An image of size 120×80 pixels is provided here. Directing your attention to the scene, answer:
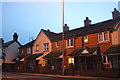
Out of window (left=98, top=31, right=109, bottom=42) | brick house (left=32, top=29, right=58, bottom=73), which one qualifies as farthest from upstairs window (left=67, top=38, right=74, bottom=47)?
window (left=98, top=31, right=109, bottom=42)

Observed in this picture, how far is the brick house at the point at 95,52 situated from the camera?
23.1m

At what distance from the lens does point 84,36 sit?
28.9 m

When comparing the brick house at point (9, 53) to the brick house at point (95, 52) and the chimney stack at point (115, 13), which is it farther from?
the chimney stack at point (115, 13)

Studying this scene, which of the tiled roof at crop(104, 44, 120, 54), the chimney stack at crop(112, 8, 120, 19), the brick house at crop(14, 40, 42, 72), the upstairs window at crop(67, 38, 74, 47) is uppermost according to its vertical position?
the chimney stack at crop(112, 8, 120, 19)

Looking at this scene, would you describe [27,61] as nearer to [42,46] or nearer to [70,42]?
[42,46]

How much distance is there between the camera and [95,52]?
24703 mm

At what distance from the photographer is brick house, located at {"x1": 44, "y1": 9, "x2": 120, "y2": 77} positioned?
23094mm

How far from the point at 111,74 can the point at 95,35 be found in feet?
24.7

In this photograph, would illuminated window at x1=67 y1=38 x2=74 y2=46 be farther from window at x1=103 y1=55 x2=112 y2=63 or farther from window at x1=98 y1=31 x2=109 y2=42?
window at x1=103 y1=55 x2=112 y2=63

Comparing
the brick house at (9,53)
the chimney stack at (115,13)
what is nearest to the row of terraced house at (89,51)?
the chimney stack at (115,13)

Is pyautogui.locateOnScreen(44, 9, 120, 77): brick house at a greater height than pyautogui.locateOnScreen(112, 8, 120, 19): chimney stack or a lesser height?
lesser

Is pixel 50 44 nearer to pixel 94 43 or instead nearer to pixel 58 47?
pixel 58 47

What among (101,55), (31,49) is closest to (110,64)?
(101,55)

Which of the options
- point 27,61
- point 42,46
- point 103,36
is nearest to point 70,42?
point 103,36
